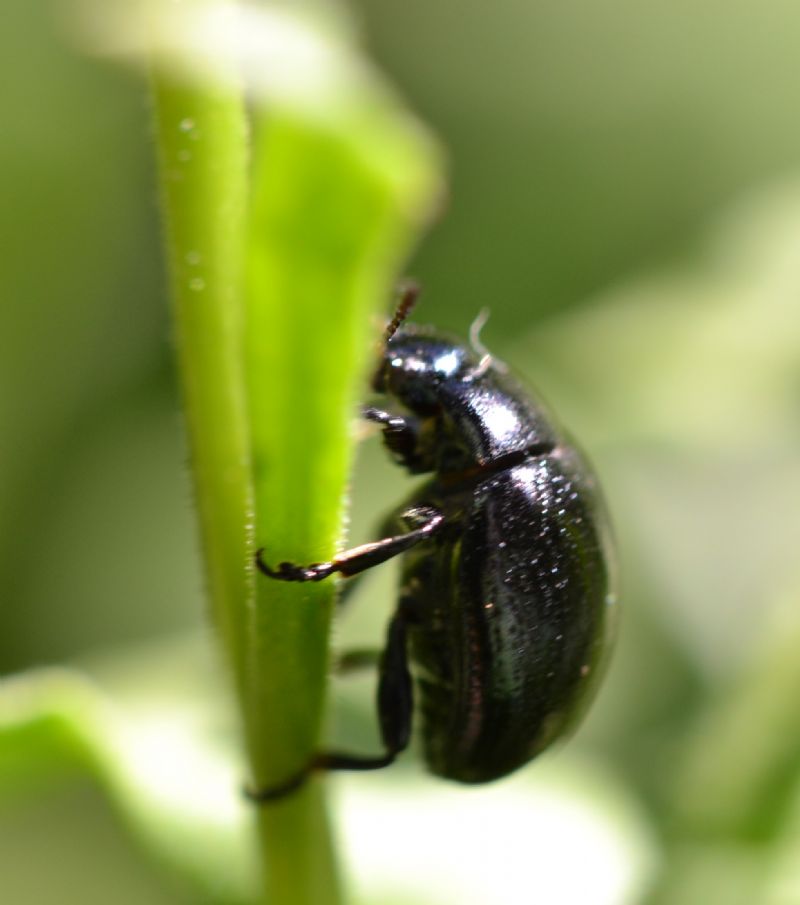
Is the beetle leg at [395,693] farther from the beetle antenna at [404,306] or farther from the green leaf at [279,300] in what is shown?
the green leaf at [279,300]

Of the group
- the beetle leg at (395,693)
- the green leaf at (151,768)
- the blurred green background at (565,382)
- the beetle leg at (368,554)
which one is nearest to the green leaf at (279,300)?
the beetle leg at (368,554)

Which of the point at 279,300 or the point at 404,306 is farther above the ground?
the point at 404,306

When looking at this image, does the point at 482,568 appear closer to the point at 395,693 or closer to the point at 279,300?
the point at 395,693

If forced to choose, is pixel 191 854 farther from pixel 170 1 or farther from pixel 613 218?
pixel 613 218

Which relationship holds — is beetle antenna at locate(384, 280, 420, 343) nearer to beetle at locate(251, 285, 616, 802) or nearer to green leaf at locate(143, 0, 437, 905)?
beetle at locate(251, 285, 616, 802)

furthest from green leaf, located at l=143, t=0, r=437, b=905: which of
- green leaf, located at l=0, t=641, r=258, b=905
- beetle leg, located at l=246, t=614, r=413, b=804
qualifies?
beetle leg, located at l=246, t=614, r=413, b=804

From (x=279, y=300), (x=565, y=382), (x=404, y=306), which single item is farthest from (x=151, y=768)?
(x=565, y=382)
